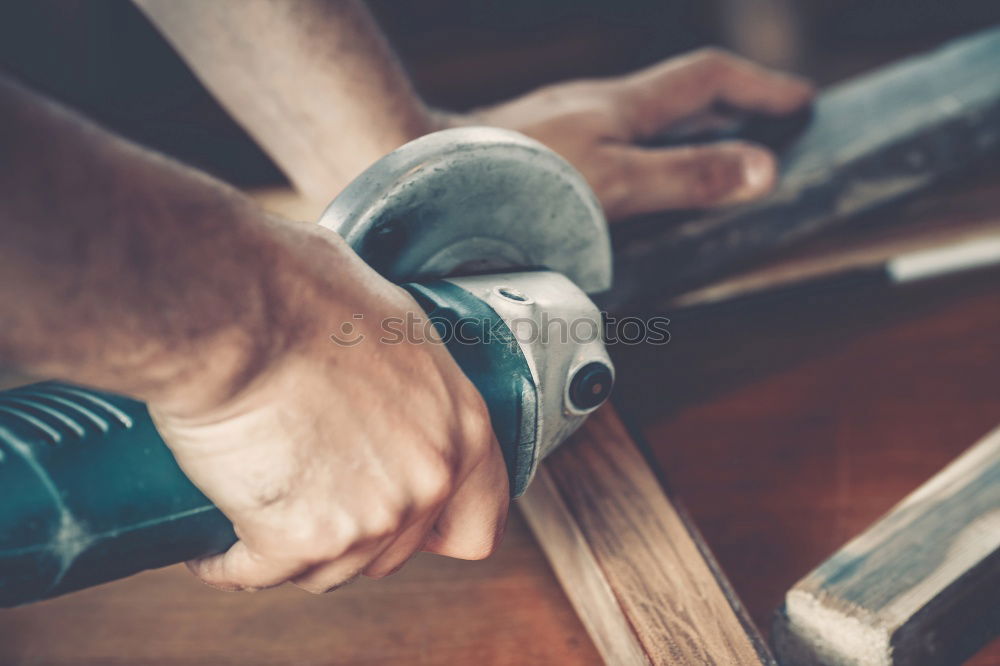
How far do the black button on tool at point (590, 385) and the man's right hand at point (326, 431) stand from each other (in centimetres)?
7

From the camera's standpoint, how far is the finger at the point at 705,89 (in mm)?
778

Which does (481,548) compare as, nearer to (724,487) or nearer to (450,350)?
(450,350)

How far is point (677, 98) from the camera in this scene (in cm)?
79

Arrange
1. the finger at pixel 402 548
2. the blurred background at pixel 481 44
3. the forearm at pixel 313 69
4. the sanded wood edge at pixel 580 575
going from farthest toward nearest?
the blurred background at pixel 481 44 < the forearm at pixel 313 69 < the sanded wood edge at pixel 580 575 < the finger at pixel 402 548

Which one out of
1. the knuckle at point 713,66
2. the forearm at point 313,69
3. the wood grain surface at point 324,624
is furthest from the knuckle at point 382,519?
the knuckle at point 713,66

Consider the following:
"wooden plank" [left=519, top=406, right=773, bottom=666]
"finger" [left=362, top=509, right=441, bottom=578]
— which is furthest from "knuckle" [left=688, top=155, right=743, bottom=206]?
"finger" [left=362, top=509, right=441, bottom=578]

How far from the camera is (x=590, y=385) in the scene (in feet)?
1.44

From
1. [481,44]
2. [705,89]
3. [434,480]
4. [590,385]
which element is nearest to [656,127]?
[705,89]

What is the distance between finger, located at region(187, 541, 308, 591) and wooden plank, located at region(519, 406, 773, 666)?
210mm

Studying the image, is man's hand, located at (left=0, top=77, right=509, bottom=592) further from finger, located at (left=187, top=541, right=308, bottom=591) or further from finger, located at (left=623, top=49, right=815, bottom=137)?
finger, located at (left=623, top=49, right=815, bottom=137)

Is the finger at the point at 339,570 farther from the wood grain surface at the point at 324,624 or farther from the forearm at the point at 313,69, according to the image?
the forearm at the point at 313,69

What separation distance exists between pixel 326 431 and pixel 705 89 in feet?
1.95

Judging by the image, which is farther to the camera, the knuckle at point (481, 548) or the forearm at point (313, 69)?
the forearm at point (313, 69)

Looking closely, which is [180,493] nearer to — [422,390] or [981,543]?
[422,390]
